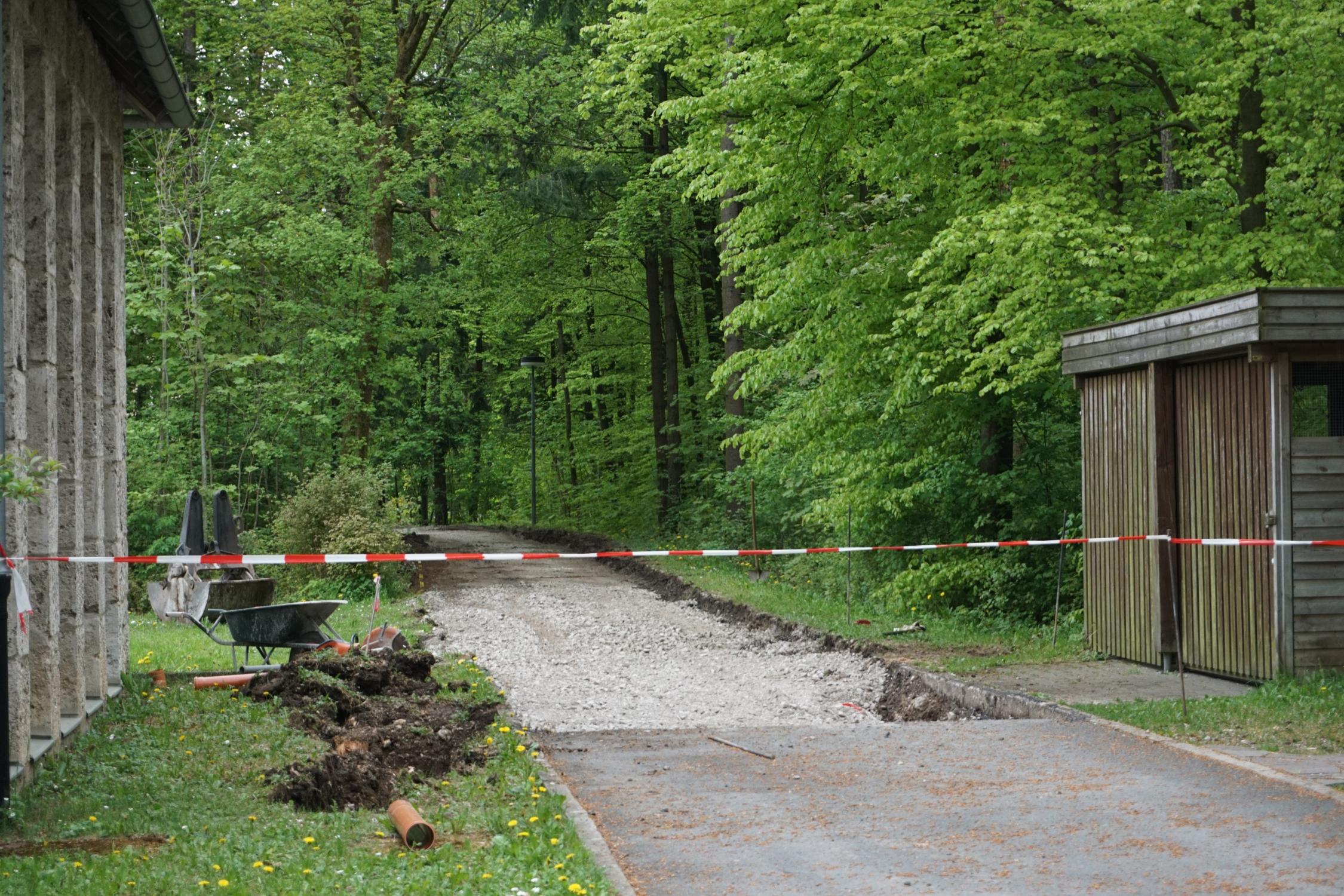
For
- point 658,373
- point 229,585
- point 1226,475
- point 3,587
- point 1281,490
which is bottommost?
point 229,585

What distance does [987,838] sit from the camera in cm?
637

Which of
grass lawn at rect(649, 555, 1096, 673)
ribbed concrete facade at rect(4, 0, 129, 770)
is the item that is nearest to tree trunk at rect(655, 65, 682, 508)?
grass lawn at rect(649, 555, 1096, 673)

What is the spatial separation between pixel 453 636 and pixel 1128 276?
27.4 ft

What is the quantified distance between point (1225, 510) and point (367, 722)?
6.61m

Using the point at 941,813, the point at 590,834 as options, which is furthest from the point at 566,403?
the point at 590,834

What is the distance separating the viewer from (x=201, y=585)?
12156 mm

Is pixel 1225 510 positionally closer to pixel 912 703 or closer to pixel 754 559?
pixel 912 703

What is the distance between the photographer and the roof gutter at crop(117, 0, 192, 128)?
8.91m

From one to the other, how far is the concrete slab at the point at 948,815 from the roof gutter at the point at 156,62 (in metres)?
5.28

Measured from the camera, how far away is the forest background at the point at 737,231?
13711 mm

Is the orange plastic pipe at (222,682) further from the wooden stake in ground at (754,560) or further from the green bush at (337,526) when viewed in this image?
the wooden stake in ground at (754,560)

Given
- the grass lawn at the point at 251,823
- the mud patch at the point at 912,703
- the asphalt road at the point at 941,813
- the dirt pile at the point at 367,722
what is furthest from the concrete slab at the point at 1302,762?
the dirt pile at the point at 367,722

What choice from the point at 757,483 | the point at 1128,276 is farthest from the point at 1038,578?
the point at 757,483

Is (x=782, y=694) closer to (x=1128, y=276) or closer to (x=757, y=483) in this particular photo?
(x=1128, y=276)
